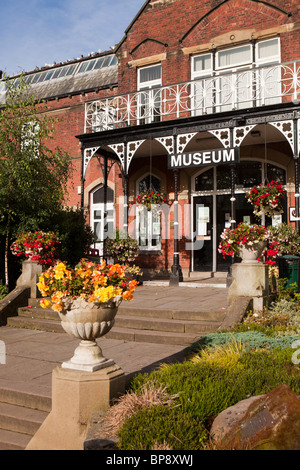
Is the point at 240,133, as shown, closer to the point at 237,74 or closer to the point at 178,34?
the point at 237,74

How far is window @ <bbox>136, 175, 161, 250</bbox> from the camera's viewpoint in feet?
47.6

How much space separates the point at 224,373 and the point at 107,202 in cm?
1246

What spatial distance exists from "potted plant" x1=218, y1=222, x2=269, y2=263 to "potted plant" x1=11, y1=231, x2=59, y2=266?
12.3ft

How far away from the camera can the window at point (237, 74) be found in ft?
40.5

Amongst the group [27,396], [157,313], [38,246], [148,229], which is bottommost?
[27,396]

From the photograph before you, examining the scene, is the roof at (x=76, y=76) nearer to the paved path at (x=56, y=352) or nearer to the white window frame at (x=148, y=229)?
the white window frame at (x=148, y=229)

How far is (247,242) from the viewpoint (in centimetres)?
756

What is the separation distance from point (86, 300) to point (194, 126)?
29.5ft

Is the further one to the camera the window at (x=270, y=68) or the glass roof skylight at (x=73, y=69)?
the glass roof skylight at (x=73, y=69)

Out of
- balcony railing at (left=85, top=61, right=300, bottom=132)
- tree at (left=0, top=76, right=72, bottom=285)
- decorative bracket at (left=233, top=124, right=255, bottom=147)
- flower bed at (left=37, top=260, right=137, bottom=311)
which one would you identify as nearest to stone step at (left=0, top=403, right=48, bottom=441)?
flower bed at (left=37, top=260, right=137, bottom=311)

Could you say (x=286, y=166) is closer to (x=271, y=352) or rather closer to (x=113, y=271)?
(x=271, y=352)

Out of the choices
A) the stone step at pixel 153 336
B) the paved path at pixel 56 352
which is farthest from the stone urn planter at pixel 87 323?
the stone step at pixel 153 336

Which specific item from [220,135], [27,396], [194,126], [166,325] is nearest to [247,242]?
[166,325]

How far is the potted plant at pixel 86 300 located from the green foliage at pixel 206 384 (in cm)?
59
